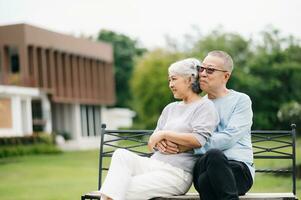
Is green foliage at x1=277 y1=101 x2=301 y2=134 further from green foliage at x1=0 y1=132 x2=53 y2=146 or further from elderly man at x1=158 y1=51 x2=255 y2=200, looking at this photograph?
elderly man at x1=158 y1=51 x2=255 y2=200

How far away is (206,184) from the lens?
4461 mm

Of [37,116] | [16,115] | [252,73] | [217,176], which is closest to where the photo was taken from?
[217,176]

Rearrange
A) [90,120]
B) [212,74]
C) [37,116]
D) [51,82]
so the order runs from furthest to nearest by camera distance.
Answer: [90,120] < [51,82] < [37,116] < [212,74]

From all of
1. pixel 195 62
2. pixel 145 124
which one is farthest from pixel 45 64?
pixel 195 62

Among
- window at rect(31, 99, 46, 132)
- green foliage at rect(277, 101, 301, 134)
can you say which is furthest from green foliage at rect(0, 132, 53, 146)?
green foliage at rect(277, 101, 301, 134)

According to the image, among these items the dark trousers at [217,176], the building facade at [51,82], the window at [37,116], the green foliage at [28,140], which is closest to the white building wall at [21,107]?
the building facade at [51,82]

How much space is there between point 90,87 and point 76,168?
935 inches

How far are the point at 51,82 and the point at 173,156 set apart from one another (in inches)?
1324

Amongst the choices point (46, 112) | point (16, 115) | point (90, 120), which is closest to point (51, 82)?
point (46, 112)

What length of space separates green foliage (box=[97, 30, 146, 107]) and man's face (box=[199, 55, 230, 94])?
57.7 m

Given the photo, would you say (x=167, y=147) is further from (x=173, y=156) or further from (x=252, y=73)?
(x=252, y=73)

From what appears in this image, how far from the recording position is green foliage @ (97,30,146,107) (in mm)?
62938

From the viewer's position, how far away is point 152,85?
46.7 metres

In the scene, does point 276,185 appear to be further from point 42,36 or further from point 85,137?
point 85,137
